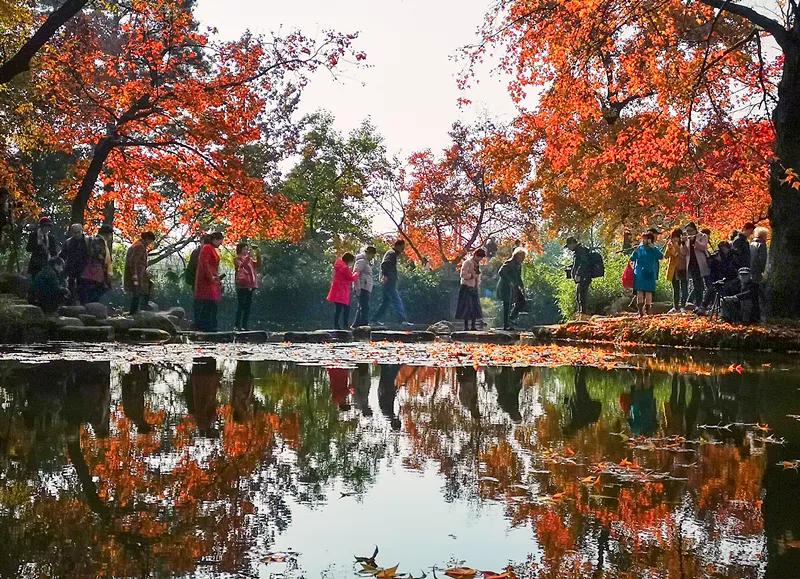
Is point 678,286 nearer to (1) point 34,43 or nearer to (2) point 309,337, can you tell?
(2) point 309,337

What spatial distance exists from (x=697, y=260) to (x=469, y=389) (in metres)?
12.4

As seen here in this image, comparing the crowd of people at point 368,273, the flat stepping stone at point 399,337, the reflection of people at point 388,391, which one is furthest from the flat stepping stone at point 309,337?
the reflection of people at point 388,391

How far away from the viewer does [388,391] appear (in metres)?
9.05

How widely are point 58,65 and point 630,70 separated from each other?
1461cm

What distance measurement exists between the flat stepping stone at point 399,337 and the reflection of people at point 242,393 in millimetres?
8742

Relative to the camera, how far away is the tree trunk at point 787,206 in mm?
16734

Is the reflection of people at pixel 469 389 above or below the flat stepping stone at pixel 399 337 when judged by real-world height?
below

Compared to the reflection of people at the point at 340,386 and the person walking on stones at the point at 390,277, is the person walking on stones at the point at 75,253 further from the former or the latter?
the reflection of people at the point at 340,386

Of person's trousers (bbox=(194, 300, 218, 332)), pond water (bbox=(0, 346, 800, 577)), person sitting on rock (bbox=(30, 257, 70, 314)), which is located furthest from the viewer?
person's trousers (bbox=(194, 300, 218, 332))

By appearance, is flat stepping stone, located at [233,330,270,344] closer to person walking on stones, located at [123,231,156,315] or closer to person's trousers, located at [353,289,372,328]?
person walking on stones, located at [123,231,156,315]

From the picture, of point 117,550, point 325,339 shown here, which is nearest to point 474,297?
point 325,339

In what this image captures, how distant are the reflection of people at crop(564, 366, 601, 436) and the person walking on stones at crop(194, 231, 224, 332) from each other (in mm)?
10839

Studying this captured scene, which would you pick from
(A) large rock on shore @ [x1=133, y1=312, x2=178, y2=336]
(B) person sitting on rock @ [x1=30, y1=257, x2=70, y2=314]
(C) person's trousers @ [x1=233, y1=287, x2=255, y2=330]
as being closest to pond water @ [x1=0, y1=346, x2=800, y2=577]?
(B) person sitting on rock @ [x1=30, y1=257, x2=70, y2=314]

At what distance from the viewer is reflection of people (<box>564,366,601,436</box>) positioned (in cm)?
668
